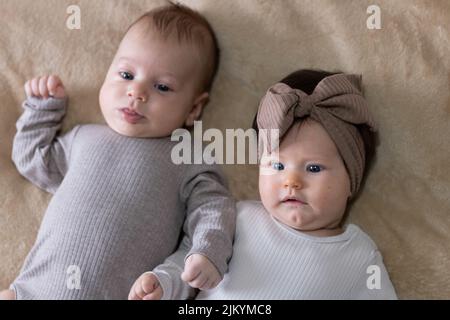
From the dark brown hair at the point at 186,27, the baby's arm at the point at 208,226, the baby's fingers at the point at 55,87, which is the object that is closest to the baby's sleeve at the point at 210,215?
the baby's arm at the point at 208,226

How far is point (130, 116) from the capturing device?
156 centimetres

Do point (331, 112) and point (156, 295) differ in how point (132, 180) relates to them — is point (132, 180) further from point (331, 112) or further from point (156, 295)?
point (331, 112)

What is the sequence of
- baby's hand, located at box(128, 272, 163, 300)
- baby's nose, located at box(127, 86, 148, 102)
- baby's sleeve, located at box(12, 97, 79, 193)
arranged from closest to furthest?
baby's hand, located at box(128, 272, 163, 300), baby's nose, located at box(127, 86, 148, 102), baby's sleeve, located at box(12, 97, 79, 193)

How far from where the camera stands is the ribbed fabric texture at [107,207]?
1457 mm

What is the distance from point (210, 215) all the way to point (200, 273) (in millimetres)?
160

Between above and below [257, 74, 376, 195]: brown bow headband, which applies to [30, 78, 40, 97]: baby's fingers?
above

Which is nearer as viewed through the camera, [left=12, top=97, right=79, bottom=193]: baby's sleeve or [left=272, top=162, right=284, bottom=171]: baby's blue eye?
[left=272, top=162, right=284, bottom=171]: baby's blue eye

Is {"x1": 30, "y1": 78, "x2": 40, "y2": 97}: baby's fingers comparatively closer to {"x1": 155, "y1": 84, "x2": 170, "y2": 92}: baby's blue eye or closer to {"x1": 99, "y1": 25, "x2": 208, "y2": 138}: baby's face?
{"x1": 99, "y1": 25, "x2": 208, "y2": 138}: baby's face

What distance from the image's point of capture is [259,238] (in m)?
1.49

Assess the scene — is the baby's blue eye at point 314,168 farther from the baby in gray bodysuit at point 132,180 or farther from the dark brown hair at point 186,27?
the dark brown hair at point 186,27

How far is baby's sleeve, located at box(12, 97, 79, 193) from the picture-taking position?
1632 millimetres

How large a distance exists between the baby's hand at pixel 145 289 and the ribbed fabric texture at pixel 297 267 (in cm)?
15

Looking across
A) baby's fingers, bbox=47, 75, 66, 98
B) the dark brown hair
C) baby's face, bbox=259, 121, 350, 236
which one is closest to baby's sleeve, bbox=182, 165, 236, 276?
baby's face, bbox=259, 121, 350, 236

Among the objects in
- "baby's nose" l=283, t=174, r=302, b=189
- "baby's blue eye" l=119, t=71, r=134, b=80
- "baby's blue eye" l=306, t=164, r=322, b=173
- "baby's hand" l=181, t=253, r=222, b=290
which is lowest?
"baby's hand" l=181, t=253, r=222, b=290
